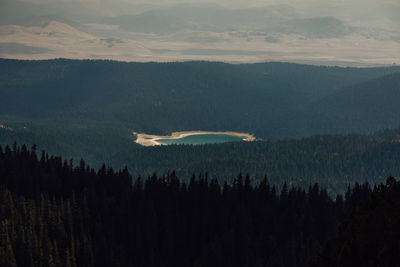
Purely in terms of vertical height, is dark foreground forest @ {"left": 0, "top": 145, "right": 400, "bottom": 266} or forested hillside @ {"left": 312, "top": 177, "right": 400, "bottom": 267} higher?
forested hillside @ {"left": 312, "top": 177, "right": 400, "bottom": 267}

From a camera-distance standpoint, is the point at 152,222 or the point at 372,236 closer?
the point at 372,236

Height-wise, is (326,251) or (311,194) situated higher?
(326,251)

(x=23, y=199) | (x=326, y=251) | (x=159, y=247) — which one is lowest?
(x=159, y=247)

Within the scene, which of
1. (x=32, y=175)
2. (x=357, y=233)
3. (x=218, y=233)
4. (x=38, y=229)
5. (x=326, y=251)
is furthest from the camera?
(x=32, y=175)

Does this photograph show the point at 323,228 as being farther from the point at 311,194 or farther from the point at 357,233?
the point at 357,233

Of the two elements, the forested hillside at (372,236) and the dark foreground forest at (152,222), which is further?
the dark foreground forest at (152,222)

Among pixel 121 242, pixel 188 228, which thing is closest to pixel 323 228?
pixel 188 228

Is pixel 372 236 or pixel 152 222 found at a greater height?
pixel 372 236

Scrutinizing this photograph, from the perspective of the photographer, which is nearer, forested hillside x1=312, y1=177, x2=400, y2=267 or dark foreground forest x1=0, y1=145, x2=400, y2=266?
forested hillside x1=312, y1=177, x2=400, y2=267
